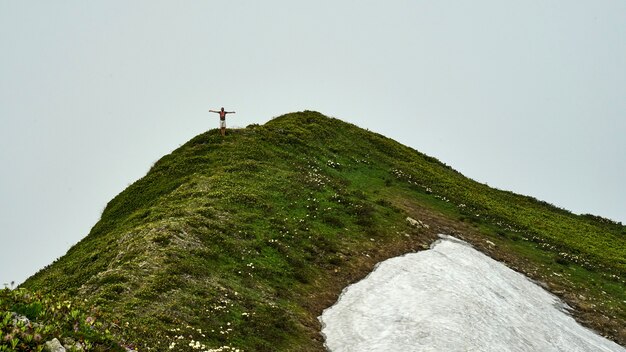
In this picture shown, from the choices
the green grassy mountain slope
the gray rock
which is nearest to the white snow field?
the green grassy mountain slope

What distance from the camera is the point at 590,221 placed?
3039 inches

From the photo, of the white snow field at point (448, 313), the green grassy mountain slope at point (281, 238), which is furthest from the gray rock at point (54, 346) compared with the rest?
the white snow field at point (448, 313)

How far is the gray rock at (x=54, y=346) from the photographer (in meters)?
13.2

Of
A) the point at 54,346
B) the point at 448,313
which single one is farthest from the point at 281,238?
the point at 54,346

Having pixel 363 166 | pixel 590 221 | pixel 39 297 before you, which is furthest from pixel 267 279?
pixel 590 221

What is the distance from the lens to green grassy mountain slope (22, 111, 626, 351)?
2367 centimetres

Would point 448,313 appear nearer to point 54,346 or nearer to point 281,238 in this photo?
point 281,238

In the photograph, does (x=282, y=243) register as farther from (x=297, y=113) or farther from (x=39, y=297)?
(x=297, y=113)

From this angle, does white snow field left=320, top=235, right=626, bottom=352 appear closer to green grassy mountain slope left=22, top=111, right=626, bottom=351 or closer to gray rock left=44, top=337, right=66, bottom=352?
green grassy mountain slope left=22, top=111, right=626, bottom=351

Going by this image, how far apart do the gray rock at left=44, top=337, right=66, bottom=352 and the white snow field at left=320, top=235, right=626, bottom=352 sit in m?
13.4

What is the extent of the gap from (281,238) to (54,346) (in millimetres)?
21841

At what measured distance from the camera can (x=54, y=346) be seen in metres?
13.4

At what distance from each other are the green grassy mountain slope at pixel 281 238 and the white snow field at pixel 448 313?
4.83 feet

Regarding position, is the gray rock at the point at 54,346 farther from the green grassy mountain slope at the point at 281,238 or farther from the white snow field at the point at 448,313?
the white snow field at the point at 448,313
